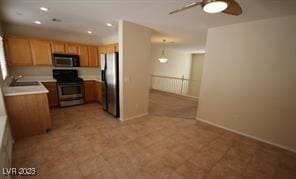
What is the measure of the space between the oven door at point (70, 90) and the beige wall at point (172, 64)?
4420 mm

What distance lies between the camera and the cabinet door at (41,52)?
425 cm

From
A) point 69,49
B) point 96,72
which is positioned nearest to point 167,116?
point 96,72

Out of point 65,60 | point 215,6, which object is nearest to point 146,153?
point 215,6

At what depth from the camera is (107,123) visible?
3.61 metres

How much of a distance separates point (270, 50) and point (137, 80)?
3.04 m

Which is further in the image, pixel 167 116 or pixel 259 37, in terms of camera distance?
pixel 167 116

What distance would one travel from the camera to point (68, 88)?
4703mm

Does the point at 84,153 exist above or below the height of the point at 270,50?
below

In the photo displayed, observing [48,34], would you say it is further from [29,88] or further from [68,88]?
[29,88]

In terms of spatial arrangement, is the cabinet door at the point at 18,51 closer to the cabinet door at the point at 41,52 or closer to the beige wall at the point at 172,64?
the cabinet door at the point at 41,52

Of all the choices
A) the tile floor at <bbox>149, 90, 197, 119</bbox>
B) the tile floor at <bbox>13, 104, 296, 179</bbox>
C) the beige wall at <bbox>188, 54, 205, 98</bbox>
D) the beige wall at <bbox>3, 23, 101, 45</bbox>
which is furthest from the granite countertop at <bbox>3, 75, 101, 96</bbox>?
the beige wall at <bbox>188, 54, 205, 98</bbox>

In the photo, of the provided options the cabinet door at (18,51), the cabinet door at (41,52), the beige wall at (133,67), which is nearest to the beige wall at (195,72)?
the beige wall at (133,67)

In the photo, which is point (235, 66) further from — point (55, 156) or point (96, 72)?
point (96, 72)

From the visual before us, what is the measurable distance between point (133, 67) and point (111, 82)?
81 cm
